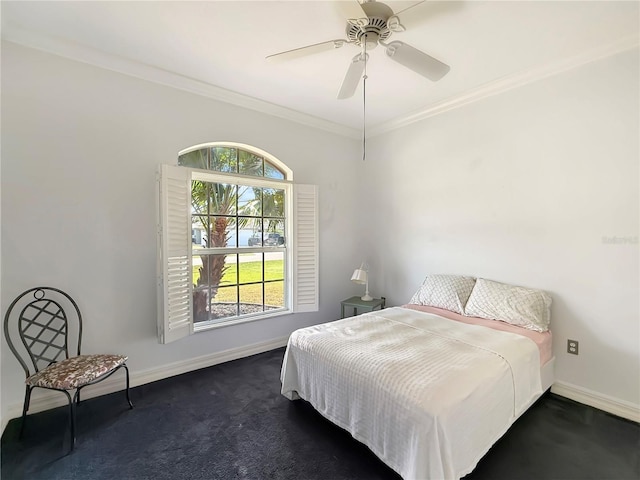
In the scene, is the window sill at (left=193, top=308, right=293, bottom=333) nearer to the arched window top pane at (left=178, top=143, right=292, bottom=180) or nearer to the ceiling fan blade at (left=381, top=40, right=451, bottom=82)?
the arched window top pane at (left=178, top=143, right=292, bottom=180)

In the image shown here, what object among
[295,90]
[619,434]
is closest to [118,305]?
[295,90]

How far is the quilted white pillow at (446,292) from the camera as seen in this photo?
2799 millimetres

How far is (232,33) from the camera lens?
6.79 feet

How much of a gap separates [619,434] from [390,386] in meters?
1.71

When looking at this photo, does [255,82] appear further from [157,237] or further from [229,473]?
[229,473]

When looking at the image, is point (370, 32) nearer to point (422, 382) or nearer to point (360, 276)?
point (422, 382)

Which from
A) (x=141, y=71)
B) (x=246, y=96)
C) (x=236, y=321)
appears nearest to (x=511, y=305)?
(x=236, y=321)

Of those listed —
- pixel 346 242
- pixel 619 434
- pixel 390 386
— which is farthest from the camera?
pixel 346 242

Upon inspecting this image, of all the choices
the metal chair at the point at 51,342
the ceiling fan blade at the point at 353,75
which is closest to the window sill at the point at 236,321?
the metal chair at the point at 51,342

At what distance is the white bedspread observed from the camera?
4.52 ft

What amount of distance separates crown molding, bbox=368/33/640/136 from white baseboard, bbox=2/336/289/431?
3.04m

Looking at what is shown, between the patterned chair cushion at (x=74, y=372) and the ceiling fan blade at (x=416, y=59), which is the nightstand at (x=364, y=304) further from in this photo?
the ceiling fan blade at (x=416, y=59)

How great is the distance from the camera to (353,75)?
6.40 feet

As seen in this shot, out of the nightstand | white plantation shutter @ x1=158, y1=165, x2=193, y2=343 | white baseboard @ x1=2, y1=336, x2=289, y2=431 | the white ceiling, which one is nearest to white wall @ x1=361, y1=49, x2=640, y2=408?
the white ceiling
